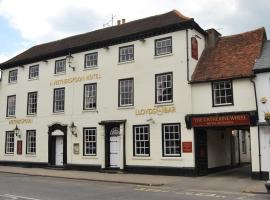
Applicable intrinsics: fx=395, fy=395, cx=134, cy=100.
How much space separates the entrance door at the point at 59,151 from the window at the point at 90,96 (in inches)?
133

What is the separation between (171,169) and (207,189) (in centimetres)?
507

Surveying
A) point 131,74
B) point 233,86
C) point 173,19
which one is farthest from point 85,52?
point 233,86

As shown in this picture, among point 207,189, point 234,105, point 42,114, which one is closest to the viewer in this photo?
point 207,189

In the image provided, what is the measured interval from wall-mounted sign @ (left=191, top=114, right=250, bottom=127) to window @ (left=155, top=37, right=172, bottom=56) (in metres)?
4.41

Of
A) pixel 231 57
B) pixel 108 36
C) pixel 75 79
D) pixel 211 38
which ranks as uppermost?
pixel 108 36

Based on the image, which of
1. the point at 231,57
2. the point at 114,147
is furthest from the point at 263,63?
the point at 114,147

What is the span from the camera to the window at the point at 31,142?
95.7 ft

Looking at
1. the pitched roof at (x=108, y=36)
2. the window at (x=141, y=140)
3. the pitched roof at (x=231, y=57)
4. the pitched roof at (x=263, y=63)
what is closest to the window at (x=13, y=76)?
the pitched roof at (x=108, y=36)

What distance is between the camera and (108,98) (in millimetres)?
25000

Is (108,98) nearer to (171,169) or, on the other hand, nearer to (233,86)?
(171,169)

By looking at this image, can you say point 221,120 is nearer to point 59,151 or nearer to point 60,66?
Answer: point 59,151

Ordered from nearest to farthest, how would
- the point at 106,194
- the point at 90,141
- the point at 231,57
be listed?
the point at 106,194 < the point at 231,57 < the point at 90,141

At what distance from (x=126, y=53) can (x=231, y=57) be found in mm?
6446

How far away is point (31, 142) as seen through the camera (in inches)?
1157
